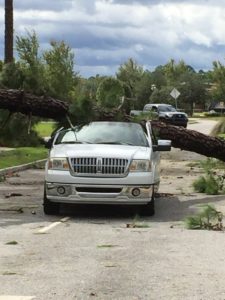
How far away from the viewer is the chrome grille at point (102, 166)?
37.2 ft

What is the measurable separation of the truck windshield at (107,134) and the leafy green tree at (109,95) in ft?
4.62

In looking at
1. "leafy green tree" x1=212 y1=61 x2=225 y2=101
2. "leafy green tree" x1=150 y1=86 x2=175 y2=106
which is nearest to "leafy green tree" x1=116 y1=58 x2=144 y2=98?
"leafy green tree" x1=150 y1=86 x2=175 y2=106

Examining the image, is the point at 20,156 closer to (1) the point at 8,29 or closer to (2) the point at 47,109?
(1) the point at 8,29

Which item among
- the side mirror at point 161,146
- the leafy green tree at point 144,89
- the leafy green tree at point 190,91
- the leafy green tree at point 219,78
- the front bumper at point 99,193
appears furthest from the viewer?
the leafy green tree at point 190,91

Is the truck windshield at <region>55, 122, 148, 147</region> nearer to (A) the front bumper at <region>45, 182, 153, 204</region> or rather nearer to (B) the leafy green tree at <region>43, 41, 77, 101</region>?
(A) the front bumper at <region>45, 182, 153, 204</region>

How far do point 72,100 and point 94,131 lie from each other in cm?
199

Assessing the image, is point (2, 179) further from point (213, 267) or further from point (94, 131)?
point (213, 267)

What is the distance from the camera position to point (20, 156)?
2353 centimetres

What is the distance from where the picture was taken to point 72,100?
14.6 metres

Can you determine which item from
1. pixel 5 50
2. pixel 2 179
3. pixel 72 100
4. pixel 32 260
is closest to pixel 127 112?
pixel 72 100

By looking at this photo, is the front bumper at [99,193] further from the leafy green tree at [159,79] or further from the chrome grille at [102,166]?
the leafy green tree at [159,79]

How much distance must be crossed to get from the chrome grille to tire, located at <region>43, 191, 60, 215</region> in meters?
0.77

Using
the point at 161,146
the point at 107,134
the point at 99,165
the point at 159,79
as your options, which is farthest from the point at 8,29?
the point at 159,79

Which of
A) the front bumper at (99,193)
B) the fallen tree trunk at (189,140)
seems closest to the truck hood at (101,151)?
the front bumper at (99,193)
